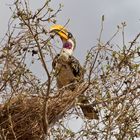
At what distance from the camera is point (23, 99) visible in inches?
210

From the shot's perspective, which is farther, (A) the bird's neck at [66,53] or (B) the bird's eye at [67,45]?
(B) the bird's eye at [67,45]

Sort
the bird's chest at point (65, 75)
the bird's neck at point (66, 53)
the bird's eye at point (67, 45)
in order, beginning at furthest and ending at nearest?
1. the bird's eye at point (67, 45)
2. the bird's neck at point (66, 53)
3. the bird's chest at point (65, 75)

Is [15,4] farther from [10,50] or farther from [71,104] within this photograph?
[71,104]

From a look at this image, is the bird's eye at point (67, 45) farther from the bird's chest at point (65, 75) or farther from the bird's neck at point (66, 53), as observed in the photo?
the bird's chest at point (65, 75)

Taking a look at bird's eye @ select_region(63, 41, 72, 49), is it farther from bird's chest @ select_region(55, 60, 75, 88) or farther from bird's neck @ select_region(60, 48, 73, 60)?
bird's chest @ select_region(55, 60, 75, 88)

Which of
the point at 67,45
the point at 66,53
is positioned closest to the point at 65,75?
the point at 66,53

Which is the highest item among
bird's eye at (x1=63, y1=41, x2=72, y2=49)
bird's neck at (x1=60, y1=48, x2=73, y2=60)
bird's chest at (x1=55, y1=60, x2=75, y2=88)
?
bird's eye at (x1=63, y1=41, x2=72, y2=49)

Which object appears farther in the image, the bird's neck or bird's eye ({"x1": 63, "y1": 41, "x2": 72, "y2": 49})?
bird's eye ({"x1": 63, "y1": 41, "x2": 72, "y2": 49})

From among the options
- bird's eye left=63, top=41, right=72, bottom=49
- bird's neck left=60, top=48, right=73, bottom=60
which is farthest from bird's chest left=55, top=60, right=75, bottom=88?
bird's eye left=63, top=41, right=72, bottom=49

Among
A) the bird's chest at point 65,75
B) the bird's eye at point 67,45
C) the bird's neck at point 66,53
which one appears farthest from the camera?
the bird's eye at point 67,45

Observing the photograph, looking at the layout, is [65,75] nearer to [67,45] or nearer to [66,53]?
[66,53]

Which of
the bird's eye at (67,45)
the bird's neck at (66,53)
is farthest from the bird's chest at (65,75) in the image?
the bird's eye at (67,45)

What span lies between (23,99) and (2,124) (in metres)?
0.40

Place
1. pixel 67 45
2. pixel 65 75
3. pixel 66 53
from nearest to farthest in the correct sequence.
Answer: pixel 65 75 → pixel 66 53 → pixel 67 45
